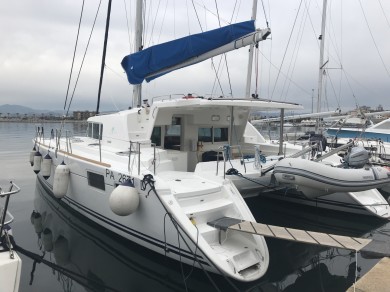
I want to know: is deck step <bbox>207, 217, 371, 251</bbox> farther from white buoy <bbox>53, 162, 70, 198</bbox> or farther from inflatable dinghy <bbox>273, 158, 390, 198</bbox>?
white buoy <bbox>53, 162, 70, 198</bbox>

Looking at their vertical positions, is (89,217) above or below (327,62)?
below

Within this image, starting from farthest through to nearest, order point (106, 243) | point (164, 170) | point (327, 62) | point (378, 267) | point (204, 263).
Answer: point (327, 62) < point (164, 170) < point (106, 243) < point (204, 263) < point (378, 267)

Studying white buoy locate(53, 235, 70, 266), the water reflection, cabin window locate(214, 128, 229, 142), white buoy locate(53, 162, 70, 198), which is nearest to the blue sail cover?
cabin window locate(214, 128, 229, 142)

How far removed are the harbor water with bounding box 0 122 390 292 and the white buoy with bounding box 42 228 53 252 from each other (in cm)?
2

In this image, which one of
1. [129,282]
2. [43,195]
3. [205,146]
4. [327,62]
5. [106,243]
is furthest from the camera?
[327,62]

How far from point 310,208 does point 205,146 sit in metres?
2.93

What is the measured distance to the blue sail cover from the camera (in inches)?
277

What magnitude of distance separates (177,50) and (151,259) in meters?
4.43

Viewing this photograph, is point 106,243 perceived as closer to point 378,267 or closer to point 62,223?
point 62,223

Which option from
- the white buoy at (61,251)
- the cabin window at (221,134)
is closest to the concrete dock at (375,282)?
the white buoy at (61,251)

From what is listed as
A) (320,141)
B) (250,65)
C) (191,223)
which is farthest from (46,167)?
(250,65)

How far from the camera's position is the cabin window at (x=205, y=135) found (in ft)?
25.8

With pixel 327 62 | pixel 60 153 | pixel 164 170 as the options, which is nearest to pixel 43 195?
pixel 60 153

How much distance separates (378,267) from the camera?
3.54 m
